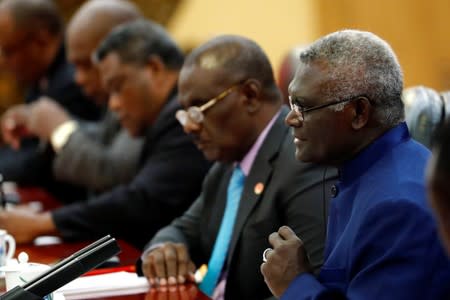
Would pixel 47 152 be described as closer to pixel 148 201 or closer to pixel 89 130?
pixel 89 130

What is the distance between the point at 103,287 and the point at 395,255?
0.93 meters

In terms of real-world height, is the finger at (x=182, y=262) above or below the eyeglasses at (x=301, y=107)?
below

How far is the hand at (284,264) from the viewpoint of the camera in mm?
1848

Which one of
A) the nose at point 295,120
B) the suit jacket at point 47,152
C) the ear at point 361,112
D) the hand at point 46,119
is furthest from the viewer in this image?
the suit jacket at point 47,152

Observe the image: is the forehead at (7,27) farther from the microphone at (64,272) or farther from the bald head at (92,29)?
the microphone at (64,272)

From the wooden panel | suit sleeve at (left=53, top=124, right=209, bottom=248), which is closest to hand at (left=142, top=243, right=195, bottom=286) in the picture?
suit sleeve at (left=53, top=124, right=209, bottom=248)

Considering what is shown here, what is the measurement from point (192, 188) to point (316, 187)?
1.11m

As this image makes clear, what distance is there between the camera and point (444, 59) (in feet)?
16.9

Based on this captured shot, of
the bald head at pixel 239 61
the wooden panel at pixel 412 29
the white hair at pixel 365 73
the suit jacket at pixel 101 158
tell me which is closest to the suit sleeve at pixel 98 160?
the suit jacket at pixel 101 158

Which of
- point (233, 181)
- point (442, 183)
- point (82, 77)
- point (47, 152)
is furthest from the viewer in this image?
point (47, 152)

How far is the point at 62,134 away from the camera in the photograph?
4.45 meters

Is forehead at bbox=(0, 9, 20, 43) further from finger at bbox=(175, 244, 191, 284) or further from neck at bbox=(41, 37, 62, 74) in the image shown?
finger at bbox=(175, 244, 191, 284)

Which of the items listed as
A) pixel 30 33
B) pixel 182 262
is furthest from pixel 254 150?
pixel 30 33

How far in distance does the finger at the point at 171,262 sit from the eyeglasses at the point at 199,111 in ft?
1.24
